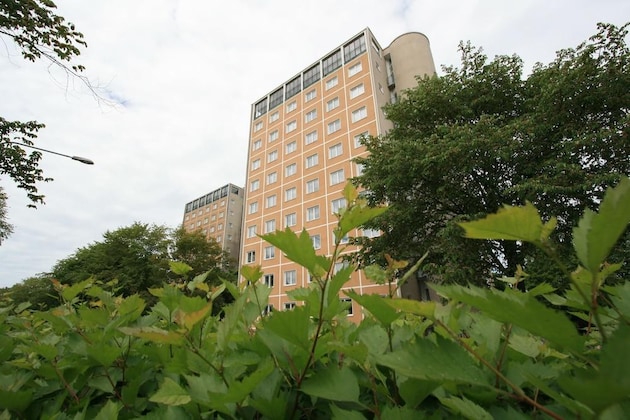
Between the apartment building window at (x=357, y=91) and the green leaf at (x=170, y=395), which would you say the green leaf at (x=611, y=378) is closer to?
the green leaf at (x=170, y=395)

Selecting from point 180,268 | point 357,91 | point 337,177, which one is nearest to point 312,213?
point 337,177

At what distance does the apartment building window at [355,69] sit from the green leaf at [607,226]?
27.7 m

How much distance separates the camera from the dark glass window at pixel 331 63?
27.4 meters

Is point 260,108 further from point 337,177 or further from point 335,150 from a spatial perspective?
point 337,177

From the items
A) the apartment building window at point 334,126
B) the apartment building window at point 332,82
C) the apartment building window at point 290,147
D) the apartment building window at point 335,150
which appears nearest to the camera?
the apartment building window at point 335,150

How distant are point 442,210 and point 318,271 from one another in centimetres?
1224

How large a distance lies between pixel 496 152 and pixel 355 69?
1934 centimetres

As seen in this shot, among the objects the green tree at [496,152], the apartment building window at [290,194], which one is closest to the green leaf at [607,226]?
the green tree at [496,152]

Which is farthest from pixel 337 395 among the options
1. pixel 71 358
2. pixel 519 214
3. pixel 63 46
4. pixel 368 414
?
pixel 63 46

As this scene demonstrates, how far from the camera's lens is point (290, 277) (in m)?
23.3

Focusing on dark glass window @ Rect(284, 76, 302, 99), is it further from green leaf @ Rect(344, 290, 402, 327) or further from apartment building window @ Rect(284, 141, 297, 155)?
green leaf @ Rect(344, 290, 402, 327)

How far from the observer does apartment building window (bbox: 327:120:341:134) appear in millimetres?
25016

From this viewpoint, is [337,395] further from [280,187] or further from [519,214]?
[280,187]

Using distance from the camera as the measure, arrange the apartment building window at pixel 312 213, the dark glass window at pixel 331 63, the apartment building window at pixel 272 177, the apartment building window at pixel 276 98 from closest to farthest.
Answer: the apartment building window at pixel 312 213 → the dark glass window at pixel 331 63 → the apartment building window at pixel 272 177 → the apartment building window at pixel 276 98
